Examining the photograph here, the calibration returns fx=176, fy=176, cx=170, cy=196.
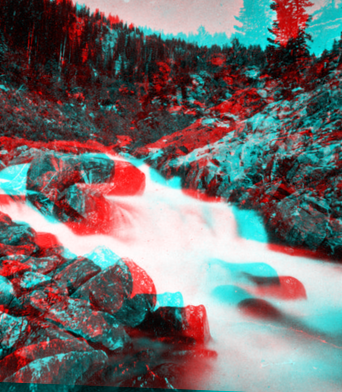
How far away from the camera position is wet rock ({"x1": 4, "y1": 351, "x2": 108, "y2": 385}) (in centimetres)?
212

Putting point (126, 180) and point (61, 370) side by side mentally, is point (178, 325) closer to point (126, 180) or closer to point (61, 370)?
point (61, 370)

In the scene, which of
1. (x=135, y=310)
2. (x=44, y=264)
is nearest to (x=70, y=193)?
(x=44, y=264)

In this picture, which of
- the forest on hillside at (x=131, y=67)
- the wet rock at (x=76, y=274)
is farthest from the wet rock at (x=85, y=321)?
the forest on hillside at (x=131, y=67)

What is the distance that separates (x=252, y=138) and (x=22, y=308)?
729cm

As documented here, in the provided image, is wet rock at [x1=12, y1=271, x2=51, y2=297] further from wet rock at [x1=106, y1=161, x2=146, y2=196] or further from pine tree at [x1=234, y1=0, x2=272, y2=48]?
pine tree at [x1=234, y1=0, x2=272, y2=48]

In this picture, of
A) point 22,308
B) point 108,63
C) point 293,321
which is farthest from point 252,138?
point 22,308

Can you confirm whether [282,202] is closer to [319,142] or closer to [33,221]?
[319,142]

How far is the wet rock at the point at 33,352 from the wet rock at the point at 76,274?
3.29 feet

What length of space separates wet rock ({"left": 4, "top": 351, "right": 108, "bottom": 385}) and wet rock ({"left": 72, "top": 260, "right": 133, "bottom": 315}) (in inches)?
30.1

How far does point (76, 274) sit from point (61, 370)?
1.58 m

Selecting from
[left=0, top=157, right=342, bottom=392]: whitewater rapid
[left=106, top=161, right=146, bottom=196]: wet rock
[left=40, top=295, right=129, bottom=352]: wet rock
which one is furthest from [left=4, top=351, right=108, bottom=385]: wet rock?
[left=106, top=161, right=146, bottom=196]: wet rock

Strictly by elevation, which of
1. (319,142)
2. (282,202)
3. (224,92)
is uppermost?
(224,92)

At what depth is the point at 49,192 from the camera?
561cm

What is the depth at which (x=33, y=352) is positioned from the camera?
2.33 metres
